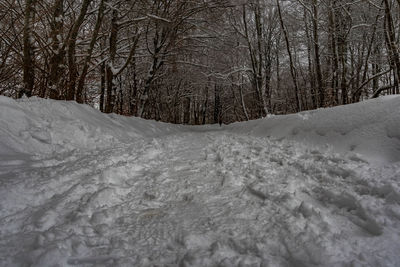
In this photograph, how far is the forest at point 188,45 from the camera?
6469mm

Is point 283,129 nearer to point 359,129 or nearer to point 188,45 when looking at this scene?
point 359,129

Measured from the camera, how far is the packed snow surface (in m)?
1.53

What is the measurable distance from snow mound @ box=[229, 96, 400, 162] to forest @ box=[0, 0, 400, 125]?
3075 mm

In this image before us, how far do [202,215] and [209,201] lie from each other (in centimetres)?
29

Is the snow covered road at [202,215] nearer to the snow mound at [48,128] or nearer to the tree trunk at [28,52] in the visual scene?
the snow mound at [48,128]

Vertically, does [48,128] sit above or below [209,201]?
above

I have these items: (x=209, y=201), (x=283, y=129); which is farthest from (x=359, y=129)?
→ (x=209, y=201)

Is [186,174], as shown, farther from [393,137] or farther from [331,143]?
[393,137]

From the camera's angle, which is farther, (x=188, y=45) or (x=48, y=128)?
(x=188, y=45)

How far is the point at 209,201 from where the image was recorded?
2.34 meters

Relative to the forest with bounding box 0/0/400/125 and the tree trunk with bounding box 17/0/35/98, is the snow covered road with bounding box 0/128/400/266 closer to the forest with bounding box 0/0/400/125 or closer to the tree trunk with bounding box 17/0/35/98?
the tree trunk with bounding box 17/0/35/98

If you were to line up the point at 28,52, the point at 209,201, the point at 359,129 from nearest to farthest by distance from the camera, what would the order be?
1. the point at 209,201
2. the point at 359,129
3. the point at 28,52

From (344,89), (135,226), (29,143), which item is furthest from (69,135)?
(344,89)

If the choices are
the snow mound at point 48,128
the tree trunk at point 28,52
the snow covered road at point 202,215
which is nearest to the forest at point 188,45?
the tree trunk at point 28,52
